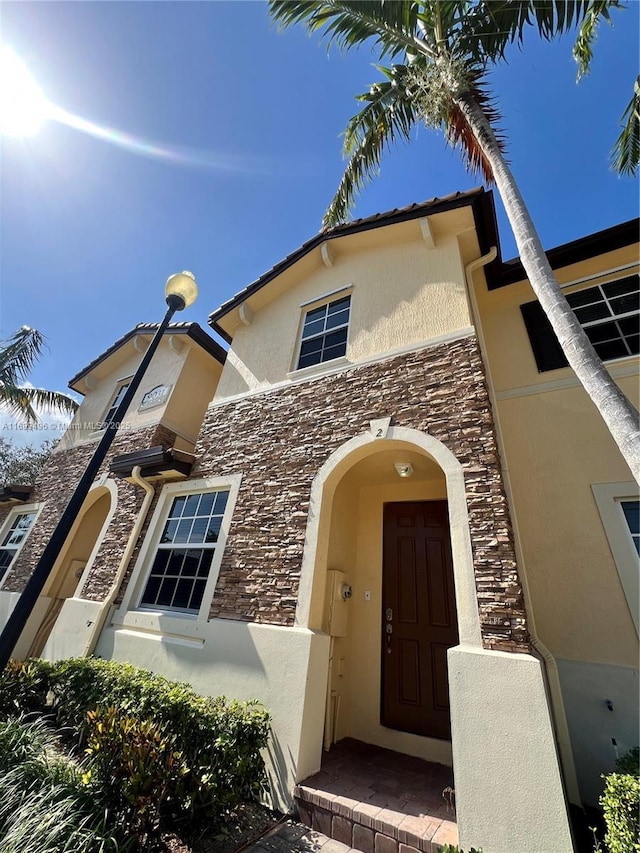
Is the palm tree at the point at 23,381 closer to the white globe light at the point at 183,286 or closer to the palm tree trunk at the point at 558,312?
the white globe light at the point at 183,286

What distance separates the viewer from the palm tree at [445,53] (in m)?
5.39

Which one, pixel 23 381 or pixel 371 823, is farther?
pixel 23 381

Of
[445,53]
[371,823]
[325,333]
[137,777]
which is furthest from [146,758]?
[445,53]

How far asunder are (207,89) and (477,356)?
349 inches

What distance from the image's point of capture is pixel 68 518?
4.64m

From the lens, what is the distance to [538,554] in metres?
5.16

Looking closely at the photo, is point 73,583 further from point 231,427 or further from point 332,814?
point 332,814

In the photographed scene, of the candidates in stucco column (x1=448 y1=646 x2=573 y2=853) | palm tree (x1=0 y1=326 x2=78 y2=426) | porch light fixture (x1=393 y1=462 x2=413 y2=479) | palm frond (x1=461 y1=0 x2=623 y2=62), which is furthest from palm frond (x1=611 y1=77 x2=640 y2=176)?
palm tree (x1=0 y1=326 x2=78 y2=426)

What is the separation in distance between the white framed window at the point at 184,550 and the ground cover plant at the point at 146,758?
4.41 ft

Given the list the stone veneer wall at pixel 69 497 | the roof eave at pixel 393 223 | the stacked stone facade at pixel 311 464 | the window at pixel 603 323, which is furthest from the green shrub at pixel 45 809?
the roof eave at pixel 393 223

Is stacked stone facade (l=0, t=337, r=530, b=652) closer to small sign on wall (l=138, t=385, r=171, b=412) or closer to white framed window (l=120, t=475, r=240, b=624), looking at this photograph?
white framed window (l=120, t=475, r=240, b=624)

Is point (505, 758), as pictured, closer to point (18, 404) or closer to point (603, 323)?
point (603, 323)

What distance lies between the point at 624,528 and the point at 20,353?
1718 centimetres

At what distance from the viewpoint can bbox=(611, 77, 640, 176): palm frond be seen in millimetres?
6125
